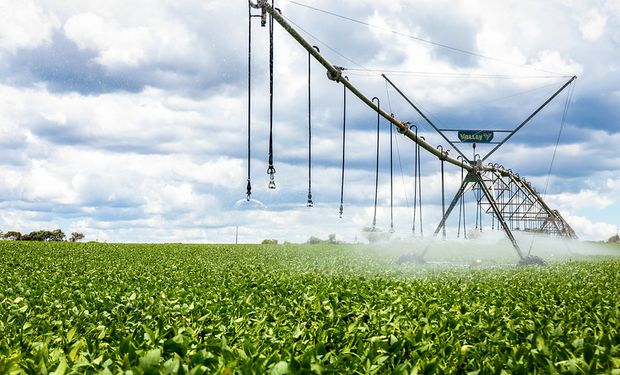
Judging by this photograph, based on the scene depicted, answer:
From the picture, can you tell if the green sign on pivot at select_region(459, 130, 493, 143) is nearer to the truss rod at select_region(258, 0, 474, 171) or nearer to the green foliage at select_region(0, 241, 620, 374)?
the truss rod at select_region(258, 0, 474, 171)

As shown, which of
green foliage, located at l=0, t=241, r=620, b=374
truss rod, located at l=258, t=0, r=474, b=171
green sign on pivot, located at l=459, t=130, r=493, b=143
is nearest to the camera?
green foliage, located at l=0, t=241, r=620, b=374

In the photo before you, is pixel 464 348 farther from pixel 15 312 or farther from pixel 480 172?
pixel 480 172

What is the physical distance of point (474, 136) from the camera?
28.9 m

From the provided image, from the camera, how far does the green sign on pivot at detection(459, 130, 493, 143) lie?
2884cm

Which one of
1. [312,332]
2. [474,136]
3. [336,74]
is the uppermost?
[336,74]

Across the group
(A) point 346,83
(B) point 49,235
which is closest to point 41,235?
(B) point 49,235

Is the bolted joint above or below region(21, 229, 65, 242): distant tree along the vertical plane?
above

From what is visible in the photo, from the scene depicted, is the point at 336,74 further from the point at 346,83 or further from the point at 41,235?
the point at 41,235

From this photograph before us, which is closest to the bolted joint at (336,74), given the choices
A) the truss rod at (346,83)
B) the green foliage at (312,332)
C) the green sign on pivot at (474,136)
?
the truss rod at (346,83)

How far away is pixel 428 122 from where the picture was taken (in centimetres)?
2783

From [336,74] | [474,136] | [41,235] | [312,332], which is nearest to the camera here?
[312,332]

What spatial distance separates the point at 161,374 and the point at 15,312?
6.92 meters

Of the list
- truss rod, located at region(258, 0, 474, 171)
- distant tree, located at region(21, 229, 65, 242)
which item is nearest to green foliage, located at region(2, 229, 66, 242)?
distant tree, located at region(21, 229, 65, 242)

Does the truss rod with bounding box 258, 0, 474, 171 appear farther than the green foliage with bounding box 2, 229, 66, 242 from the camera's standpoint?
No
